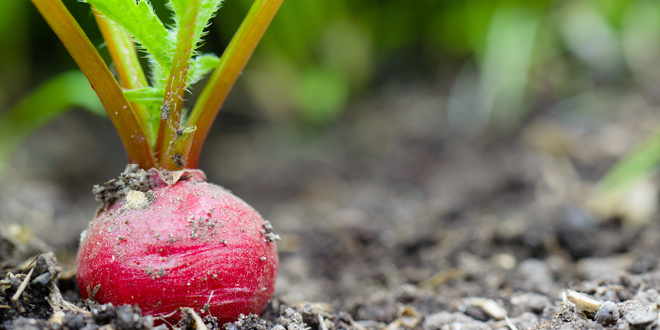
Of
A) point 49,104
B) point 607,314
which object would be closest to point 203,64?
point 607,314

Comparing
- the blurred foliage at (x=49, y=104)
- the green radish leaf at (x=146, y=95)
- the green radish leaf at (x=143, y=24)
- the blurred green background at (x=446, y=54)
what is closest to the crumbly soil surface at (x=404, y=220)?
the blurred green background at (x=446, y=54)

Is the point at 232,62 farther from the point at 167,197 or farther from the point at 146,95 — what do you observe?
the point at 167,197

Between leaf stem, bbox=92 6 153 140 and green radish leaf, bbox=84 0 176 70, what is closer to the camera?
green radish leaf, bbox=84 0 176 70

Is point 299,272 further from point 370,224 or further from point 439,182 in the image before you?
point 439,182

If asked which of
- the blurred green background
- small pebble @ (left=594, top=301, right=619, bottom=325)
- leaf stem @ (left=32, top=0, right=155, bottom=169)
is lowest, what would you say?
small pebble @ (left=594, top=301, right=619, bottom=325)

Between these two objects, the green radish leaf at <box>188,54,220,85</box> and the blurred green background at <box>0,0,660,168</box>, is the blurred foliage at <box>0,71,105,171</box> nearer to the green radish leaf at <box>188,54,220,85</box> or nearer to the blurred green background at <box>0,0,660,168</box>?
the blurred green background at <box>0,0,660,168</box>

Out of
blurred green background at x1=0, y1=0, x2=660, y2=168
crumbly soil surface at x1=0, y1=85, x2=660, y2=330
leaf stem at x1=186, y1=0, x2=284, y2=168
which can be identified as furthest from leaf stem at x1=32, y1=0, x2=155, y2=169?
blurred green background at x1=0, y1=0, x2=660, y2=168

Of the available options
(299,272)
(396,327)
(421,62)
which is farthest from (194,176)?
(421,62)
